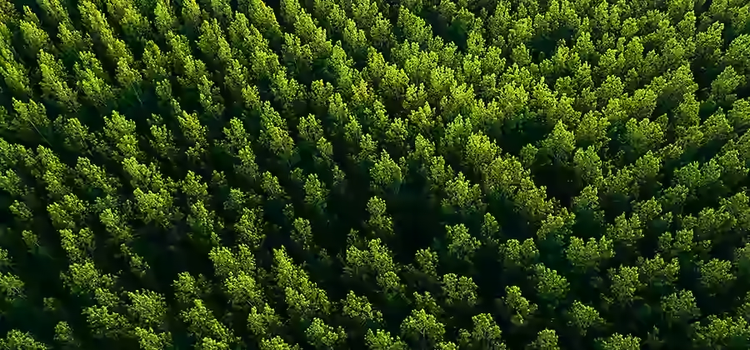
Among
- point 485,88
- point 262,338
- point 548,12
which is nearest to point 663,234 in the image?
point 485,88

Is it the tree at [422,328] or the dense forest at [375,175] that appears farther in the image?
the dense forest at [375,175]

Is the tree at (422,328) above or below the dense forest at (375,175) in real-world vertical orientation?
below

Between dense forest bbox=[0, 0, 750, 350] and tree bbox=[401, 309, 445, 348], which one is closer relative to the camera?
tree bbox=[401, 309, 445, 348]

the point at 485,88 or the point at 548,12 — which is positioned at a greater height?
the point at 548,12

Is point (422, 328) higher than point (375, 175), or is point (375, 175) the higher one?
point (375, 175)

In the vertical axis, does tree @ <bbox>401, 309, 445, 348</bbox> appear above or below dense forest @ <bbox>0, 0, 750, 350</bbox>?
below

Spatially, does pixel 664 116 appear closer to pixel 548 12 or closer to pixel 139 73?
pixel 548 12

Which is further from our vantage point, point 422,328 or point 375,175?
point 375,175

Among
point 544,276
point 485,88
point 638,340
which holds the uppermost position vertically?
point 485,88
